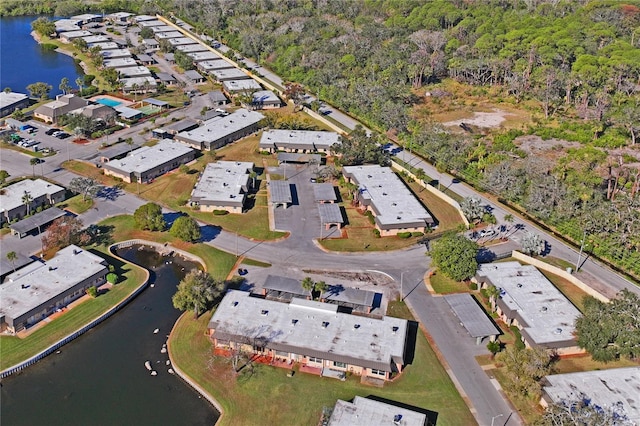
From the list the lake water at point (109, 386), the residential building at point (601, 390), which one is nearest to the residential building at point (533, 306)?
the residential building at point (601, 390)

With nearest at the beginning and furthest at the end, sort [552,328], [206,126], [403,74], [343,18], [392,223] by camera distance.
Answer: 1. [552,328]
2. [392,223]
3. [206,126]
4. [403,74]
5. [343,18]

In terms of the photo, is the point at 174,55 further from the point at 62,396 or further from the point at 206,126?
the point at 62,396

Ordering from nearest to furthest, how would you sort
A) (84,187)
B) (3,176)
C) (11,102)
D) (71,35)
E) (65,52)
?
(84,187), (3,176), (11,102), (65,52), (71,35)

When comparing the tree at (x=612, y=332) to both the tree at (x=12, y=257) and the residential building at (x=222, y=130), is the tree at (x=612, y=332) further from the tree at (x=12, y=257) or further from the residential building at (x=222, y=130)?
the residential building at (x=222, y=130)

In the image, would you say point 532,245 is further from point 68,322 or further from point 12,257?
point 12,257

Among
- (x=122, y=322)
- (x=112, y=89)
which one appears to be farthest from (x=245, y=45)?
(x=122, y=322)

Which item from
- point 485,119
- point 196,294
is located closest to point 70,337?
point 196,294
